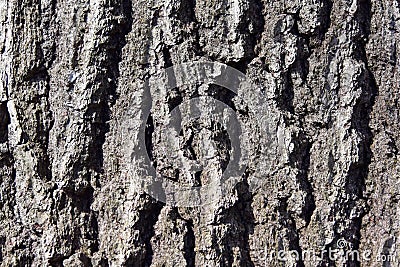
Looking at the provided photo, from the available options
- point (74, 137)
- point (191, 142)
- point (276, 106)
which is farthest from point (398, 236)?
point (74, 137)

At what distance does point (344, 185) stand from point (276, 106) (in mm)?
253

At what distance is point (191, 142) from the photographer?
1341 millimetres

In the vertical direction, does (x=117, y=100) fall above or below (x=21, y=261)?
above

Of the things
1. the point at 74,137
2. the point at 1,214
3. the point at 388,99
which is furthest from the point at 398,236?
the point at 1,214

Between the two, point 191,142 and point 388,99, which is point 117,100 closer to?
point 191,142

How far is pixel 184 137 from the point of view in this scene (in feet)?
4.38

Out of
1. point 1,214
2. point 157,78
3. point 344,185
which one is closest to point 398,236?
point 344,185

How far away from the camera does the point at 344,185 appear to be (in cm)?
134

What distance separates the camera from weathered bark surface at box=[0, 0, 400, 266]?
1.33 metres

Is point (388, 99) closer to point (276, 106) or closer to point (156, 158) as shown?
point (276, 106)

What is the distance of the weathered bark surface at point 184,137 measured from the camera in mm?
1326

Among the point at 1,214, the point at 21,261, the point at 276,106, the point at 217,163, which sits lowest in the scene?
the point at 21,261

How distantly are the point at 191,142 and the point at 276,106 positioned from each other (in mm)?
224

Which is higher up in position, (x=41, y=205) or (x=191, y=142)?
(x=191, y=142)
